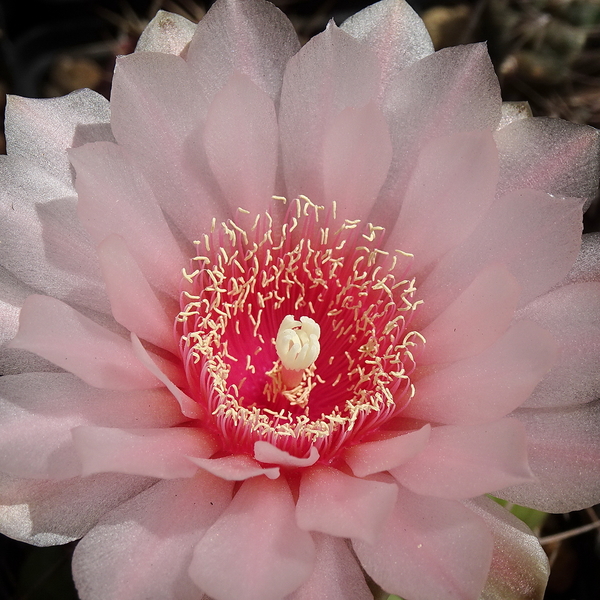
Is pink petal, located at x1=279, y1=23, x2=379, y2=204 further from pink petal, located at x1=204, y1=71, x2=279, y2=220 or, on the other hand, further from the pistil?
the pistil

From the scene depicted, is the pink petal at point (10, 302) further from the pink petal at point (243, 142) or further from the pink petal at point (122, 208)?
the pink petal at point (243, 142)

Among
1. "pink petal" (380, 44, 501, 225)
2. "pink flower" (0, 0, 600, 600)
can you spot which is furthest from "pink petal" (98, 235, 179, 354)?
"pink petal" (380, 44, 501, 225)

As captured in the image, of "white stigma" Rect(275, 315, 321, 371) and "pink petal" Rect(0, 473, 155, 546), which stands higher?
"white stigma" Rect(275, 315, 321, 371)

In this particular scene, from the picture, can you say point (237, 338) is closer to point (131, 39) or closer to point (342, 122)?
point (342, 122)

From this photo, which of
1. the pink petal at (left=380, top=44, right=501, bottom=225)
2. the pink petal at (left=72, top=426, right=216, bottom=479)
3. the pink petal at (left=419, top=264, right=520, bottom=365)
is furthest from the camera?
the pink petal at (left=380, top=44, right=501, bottom=225)

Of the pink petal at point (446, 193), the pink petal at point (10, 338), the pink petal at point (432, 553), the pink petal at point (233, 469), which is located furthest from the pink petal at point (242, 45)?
the pink petal at point (432, 553)
